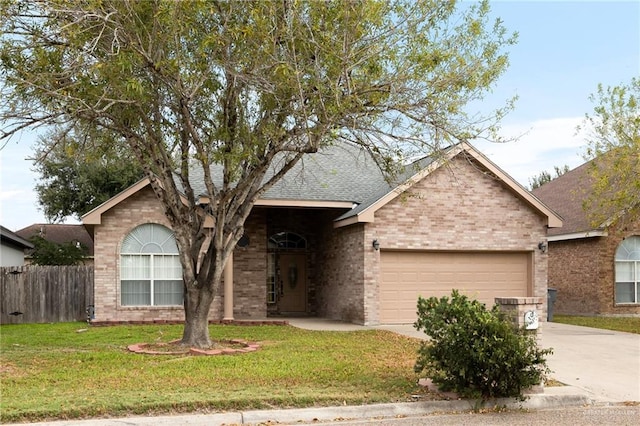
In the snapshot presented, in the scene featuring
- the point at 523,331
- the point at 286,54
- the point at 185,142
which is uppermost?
the point at 286,54

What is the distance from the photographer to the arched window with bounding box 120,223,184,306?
20500mm

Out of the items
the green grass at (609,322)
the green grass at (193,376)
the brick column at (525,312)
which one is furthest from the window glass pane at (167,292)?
the brick column at (525,312)

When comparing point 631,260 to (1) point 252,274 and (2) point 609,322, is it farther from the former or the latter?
A: (1) point 252,274

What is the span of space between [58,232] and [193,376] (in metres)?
35.2

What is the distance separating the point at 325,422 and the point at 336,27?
21.4ft

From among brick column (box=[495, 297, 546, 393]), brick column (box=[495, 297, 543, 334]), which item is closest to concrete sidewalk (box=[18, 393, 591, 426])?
brick column (box=[495, 297, 546, 393])

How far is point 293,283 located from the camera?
2394 cm

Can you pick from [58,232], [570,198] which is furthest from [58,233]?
[570,198]

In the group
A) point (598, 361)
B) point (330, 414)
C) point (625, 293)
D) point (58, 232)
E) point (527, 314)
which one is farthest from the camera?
point (58, 232)

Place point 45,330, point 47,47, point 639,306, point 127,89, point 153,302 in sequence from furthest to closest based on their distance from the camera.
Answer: point 639,306, point 153,302, point 45,330, point 47,47, point 127,89

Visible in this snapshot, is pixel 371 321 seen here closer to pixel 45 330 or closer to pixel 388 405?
pixel 45 330

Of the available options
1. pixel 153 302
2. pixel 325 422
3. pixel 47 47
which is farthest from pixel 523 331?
pixel 153 302

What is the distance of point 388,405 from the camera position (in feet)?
28.6

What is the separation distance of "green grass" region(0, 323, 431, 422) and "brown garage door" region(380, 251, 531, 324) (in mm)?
4260
